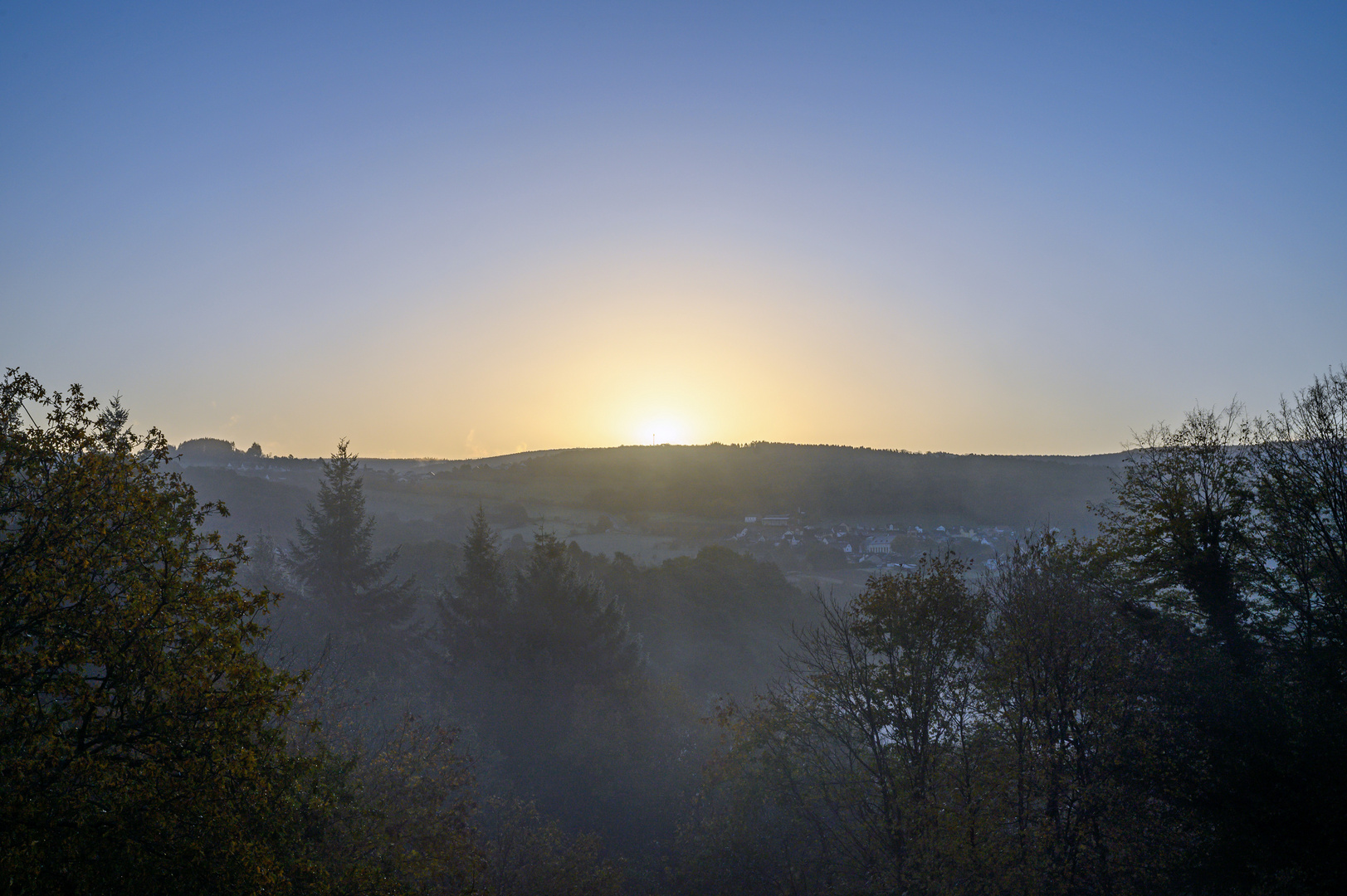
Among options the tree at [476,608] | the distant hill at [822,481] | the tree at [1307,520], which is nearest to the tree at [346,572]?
the tree at [476,608]

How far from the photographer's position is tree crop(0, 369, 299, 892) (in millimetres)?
7695

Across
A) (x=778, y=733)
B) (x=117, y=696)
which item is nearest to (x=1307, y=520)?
(x=778, y=733)

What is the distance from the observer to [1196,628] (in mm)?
21062

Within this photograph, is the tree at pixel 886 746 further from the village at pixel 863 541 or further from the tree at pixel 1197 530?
the village at pixel 863 541

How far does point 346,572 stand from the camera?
124 feet

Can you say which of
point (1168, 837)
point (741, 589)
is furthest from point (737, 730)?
point (741, 589)

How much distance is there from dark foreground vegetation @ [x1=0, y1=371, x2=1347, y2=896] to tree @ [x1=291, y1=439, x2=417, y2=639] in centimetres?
295

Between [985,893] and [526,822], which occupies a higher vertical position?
[985,893]

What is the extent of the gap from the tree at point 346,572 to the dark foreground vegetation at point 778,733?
9.69 ft

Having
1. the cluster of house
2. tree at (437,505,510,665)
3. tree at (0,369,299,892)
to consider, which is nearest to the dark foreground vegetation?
tree at (0,369,299,892)

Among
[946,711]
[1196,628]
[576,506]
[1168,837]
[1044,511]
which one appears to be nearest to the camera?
[1168,837]

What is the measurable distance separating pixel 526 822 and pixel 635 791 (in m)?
6.17

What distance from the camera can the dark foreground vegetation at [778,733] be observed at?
840 centimetres

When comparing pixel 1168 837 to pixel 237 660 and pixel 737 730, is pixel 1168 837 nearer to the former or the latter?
pixel 737 730
